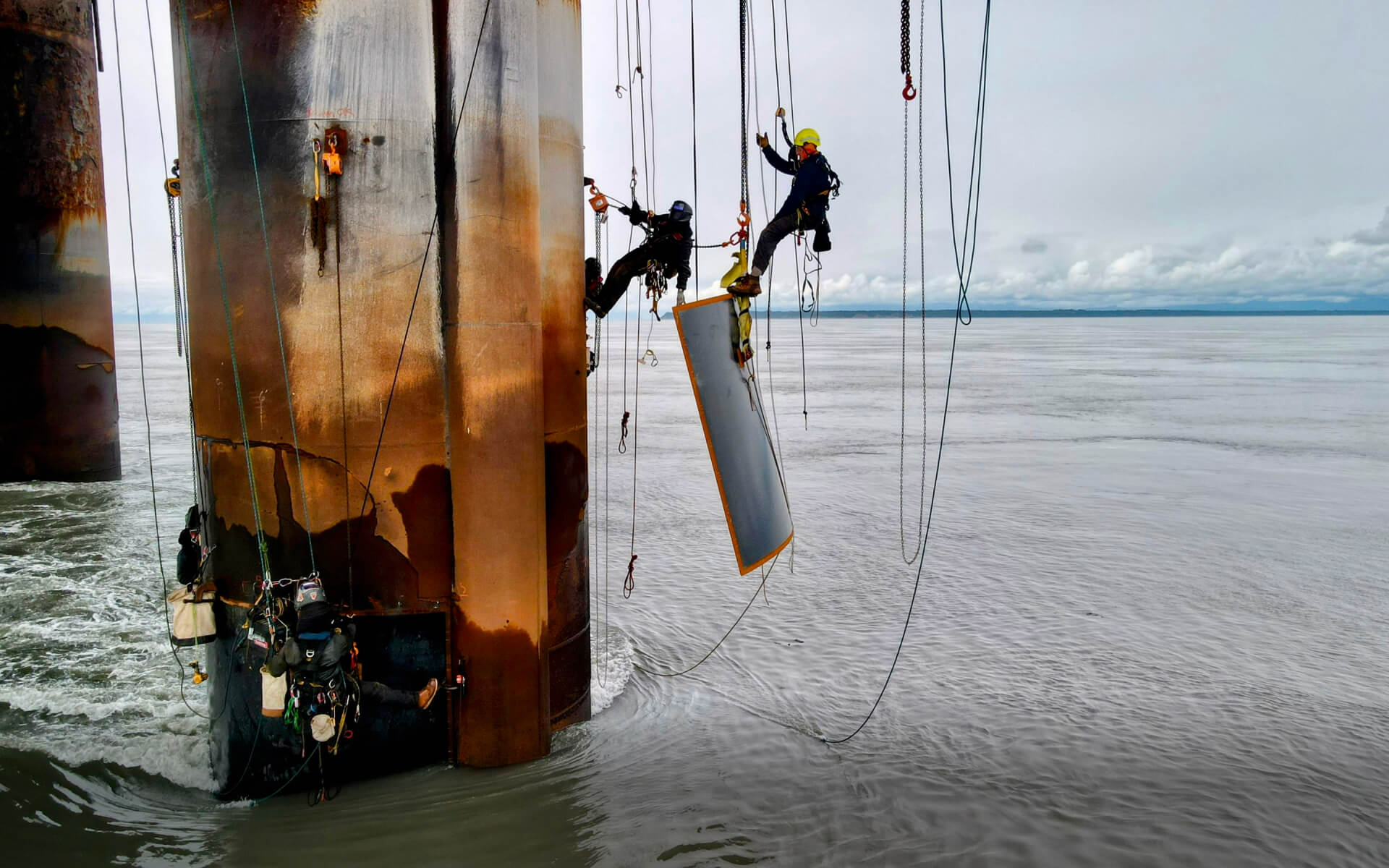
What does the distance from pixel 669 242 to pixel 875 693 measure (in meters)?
5.31

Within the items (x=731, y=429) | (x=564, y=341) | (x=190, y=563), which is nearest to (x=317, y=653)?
(x=190, y=563)

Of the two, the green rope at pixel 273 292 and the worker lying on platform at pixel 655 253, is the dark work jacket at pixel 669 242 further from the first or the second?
the green rope at pixel 273 292

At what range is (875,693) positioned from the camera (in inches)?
380

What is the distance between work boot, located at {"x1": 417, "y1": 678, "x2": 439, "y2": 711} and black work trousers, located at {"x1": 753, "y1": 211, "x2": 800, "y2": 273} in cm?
480

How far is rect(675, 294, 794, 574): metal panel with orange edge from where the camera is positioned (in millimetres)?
8359

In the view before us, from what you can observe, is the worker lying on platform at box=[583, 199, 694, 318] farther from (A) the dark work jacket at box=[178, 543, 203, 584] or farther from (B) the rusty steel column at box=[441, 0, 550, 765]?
(A) the dark work jacket at box=[178, 543, 203, 584]

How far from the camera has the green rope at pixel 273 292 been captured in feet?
22.0

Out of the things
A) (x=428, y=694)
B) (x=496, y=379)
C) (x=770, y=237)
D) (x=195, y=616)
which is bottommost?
(x=428, y=694)

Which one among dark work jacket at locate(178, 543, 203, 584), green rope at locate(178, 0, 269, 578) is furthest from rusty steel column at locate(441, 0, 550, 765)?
dark work jacket at locate(178, 543, 203, 584)

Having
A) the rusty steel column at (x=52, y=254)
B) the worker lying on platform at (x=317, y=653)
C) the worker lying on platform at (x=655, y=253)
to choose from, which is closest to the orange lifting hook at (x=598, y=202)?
the worker lying on platform at (x=655, y=253)

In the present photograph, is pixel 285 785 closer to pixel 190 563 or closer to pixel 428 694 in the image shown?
pixel 428 694

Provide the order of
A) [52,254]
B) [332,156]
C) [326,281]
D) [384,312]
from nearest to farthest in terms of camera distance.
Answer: [332,156], [326,281], [384,312], [52,254]

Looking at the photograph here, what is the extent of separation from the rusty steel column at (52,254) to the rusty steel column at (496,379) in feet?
46.0

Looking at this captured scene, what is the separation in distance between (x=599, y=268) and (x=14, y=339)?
13.9m
